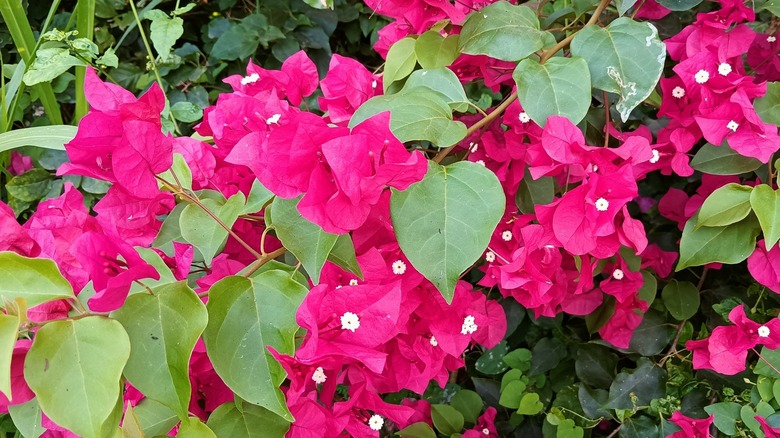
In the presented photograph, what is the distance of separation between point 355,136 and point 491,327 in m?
0.51

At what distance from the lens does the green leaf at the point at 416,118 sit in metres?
0.67

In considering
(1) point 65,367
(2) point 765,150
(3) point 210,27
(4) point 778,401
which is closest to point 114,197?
(1) point 65,367

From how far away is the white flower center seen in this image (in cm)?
85

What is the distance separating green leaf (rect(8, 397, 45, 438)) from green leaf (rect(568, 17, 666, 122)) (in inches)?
25.1

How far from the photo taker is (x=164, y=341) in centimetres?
57

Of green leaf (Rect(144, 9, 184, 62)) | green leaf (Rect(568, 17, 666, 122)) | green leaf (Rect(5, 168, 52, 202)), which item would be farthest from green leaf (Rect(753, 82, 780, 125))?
green leaf (Rect(5, 168, 52, 202))

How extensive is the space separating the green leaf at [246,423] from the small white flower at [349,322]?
12 cm

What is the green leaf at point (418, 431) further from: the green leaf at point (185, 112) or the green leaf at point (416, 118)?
the green leaf at point (185, 112)

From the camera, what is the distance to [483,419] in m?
1.22

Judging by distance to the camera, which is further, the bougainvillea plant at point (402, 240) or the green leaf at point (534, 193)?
the green leaf at point (534, 193)

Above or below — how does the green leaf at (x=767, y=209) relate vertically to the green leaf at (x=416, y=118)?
below

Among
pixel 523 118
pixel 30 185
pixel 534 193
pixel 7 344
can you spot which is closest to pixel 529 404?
pixel 534 193

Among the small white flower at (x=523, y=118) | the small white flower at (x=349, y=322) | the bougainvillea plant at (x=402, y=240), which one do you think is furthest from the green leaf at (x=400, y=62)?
the small white flower at (x=349, y=322)

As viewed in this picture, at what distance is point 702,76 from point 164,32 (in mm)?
955
